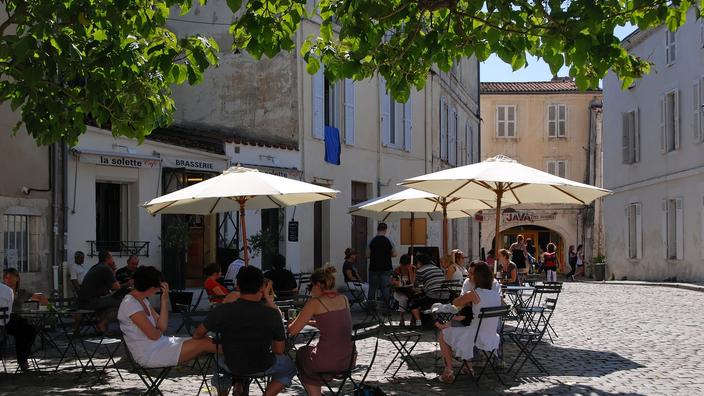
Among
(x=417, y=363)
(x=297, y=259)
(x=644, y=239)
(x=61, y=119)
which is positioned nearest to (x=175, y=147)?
(x=297, y=259)

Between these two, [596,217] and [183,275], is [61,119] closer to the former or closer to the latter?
[183,275]

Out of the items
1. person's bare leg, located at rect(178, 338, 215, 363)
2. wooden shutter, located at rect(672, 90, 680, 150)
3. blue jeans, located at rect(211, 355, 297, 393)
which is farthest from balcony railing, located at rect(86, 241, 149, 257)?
wooden shutter, located at rect(672, 90, 680, 150)

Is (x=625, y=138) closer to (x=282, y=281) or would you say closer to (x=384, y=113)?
(x=384, y=113)

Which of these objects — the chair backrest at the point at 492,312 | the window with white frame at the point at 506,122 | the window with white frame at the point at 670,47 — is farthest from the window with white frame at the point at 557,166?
the chair backrest at the point at 492,312

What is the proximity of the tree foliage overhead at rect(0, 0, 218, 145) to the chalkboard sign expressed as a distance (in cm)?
1074

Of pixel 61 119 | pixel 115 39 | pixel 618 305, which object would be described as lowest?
pixel 618 305

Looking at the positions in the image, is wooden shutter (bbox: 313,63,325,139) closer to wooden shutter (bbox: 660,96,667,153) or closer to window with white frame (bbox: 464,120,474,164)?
wooden shutter (bbox: 660,96,667,153)

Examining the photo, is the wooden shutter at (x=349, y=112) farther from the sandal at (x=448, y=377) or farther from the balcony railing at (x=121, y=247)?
the sandal at (x=448, y=377)

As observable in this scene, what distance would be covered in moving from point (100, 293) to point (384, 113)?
14.7 m

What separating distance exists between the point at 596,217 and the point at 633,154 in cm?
1490

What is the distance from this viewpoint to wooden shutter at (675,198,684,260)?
28781mm

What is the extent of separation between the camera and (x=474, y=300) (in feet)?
30.5

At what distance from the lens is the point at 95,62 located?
31.0 feet

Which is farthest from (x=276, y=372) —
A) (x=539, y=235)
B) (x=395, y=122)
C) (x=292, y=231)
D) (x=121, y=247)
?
(x=539, y=235)
